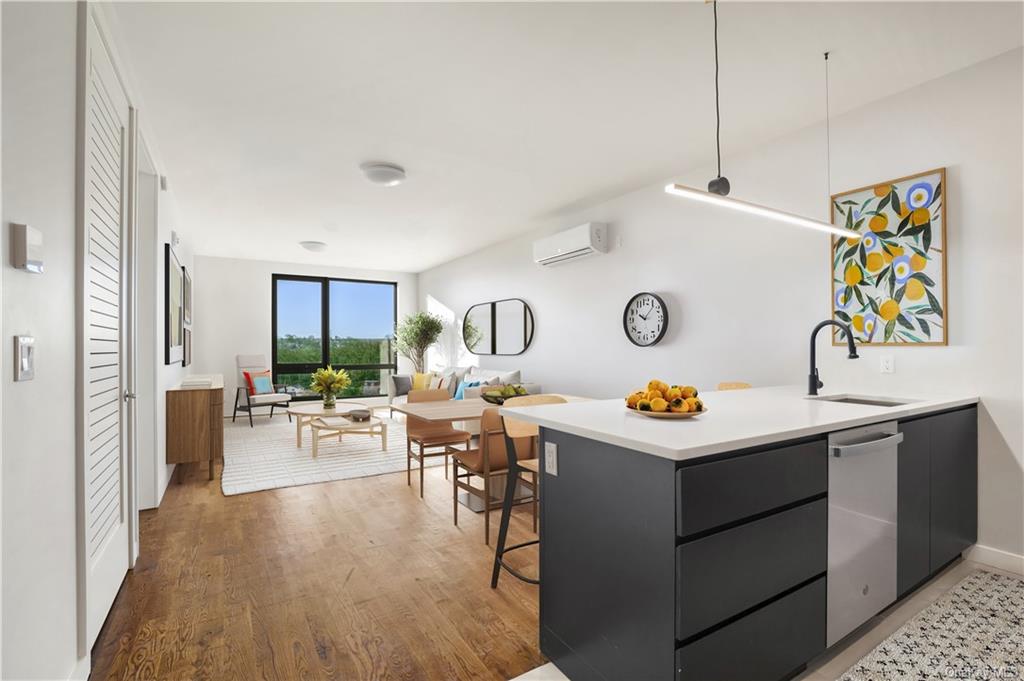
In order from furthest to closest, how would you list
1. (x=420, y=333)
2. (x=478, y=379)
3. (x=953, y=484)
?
(x=420, y=333) → (x=478, y=379) → (x=953, y=484)

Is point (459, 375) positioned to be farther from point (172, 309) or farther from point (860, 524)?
point (860, 524)

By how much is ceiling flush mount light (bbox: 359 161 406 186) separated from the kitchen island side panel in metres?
2.76

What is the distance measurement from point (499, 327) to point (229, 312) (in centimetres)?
447

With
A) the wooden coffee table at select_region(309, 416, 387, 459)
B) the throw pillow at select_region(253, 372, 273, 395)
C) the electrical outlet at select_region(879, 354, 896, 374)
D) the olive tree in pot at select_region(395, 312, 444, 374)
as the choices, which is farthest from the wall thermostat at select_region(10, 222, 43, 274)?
the olive tree in pot at select_region(395, 312, 444, 374)

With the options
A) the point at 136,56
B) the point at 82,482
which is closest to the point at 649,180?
the point at 136,56

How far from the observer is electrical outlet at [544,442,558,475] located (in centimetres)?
177

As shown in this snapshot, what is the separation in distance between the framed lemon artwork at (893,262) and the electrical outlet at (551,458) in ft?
7.31

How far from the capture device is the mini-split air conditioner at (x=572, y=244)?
15.3ft

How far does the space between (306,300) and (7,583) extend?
25.7ft

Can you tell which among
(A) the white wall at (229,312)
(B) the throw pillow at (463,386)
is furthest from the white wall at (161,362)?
(A) the white wall at (229,312)

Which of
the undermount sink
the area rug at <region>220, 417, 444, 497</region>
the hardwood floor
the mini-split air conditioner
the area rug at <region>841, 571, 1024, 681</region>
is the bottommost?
the area rug at <region>220, 417, 444, 497</region>

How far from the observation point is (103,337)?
2029 mm

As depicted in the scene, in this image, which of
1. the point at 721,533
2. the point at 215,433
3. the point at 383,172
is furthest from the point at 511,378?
the point at 721,533

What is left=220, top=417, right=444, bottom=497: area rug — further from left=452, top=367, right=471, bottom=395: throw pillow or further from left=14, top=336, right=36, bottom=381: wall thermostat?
left=14, top=336, right=36, bottom=381: wall thermostat
